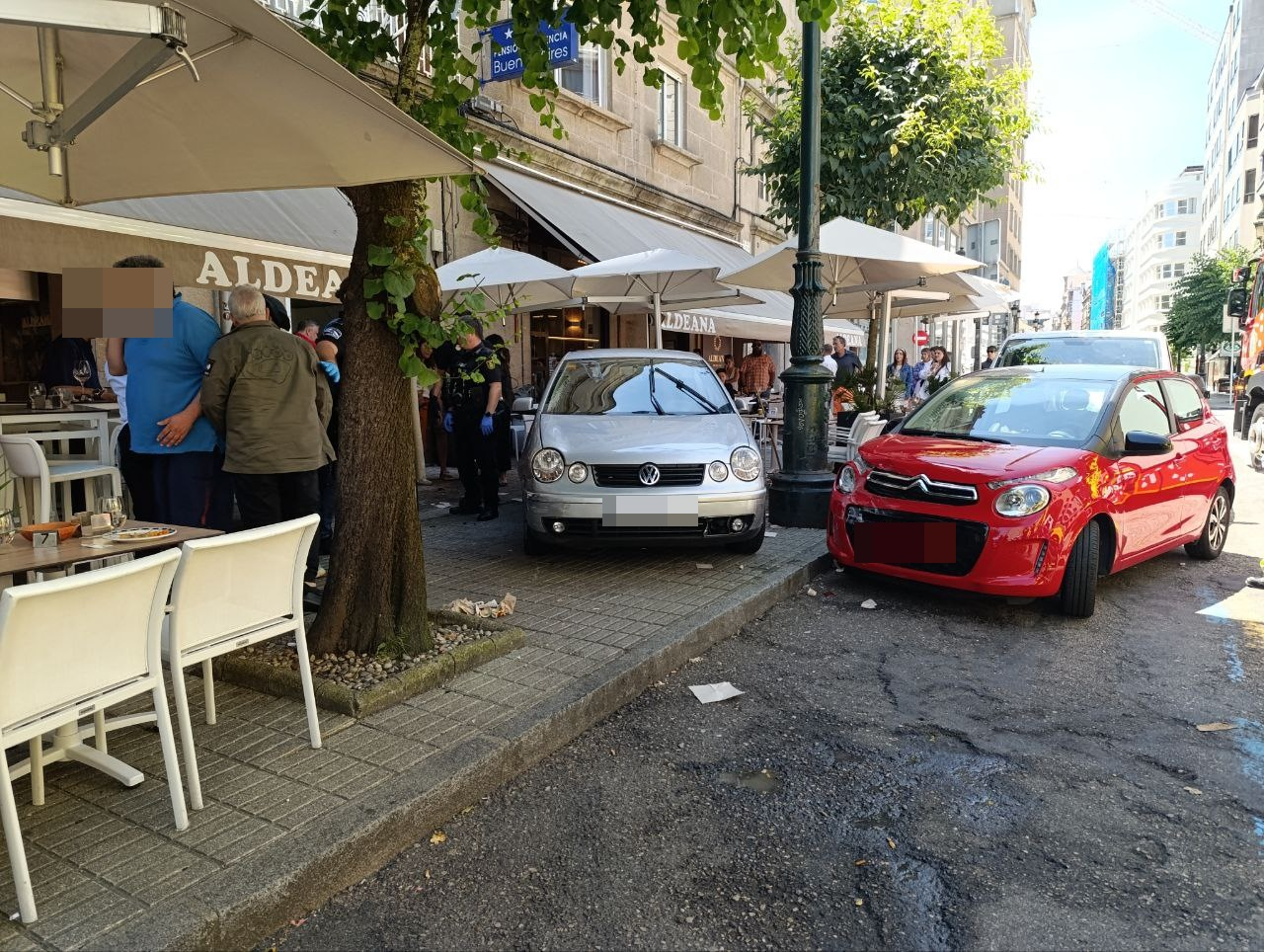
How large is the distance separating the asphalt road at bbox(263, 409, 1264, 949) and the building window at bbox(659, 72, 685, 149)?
15030 mm

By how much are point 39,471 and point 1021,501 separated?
5.69 metres

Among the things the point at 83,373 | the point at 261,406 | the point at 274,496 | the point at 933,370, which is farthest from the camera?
the point at 933,370

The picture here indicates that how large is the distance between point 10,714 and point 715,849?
81.9 inches

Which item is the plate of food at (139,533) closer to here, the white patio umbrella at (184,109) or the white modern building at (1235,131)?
the white patio umbrella at (184,109)

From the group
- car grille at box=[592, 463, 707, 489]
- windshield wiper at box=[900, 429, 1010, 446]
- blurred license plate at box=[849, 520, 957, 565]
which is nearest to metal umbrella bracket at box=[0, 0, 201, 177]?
car grille at box=[592, 463, 707, 489]

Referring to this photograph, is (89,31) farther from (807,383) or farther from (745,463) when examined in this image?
(807,383)

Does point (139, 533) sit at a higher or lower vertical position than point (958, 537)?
higher

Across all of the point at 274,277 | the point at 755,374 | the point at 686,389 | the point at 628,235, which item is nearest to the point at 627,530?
the point at 686,389

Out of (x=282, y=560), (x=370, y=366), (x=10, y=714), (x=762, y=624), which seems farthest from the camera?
(x=762, y=624)

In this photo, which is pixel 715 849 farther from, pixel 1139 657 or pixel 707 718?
pixel 1139 657

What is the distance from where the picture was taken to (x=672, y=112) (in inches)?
701

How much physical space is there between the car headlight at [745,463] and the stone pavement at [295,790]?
1.17 meters

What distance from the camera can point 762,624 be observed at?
5262mm

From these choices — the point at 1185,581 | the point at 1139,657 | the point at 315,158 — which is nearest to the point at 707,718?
the point at 1139,657
